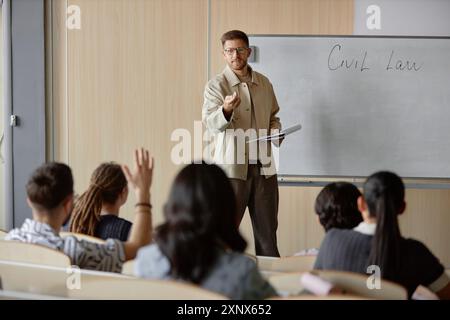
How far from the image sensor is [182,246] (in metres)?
1.57

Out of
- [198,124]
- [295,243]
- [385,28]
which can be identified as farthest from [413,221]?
[198,124]

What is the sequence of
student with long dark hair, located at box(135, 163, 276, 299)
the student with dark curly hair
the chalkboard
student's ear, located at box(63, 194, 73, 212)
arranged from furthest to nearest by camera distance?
the chalkboard, the student with dark curly hair, student's ear, located at box(63, 194, 73, 212), student with long dark hair, located at box(135, 163, 276, 299)

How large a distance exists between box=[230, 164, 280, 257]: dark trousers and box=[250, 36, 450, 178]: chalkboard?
2.03 feet

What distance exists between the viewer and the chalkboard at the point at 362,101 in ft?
14.8

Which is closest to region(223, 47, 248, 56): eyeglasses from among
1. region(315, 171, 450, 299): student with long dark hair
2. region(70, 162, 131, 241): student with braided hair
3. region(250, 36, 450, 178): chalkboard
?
region(250, 36, 450, 178): chalkboard

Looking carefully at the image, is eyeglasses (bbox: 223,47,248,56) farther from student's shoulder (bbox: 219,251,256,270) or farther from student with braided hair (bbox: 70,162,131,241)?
student's shoulder (bbox: 219,251,256,270)

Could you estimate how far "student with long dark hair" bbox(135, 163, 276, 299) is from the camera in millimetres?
1556

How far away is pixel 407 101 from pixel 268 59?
1084 mm

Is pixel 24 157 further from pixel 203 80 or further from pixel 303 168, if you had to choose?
pixel 303 168

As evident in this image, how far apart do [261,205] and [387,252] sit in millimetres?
2111

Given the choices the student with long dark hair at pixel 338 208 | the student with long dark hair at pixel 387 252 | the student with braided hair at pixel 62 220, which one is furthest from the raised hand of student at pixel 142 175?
the student with long dark hair at pixel 338 208

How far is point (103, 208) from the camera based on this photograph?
2689 mm

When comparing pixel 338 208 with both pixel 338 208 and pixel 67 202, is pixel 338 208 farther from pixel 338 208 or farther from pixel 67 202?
pixel 67 202
